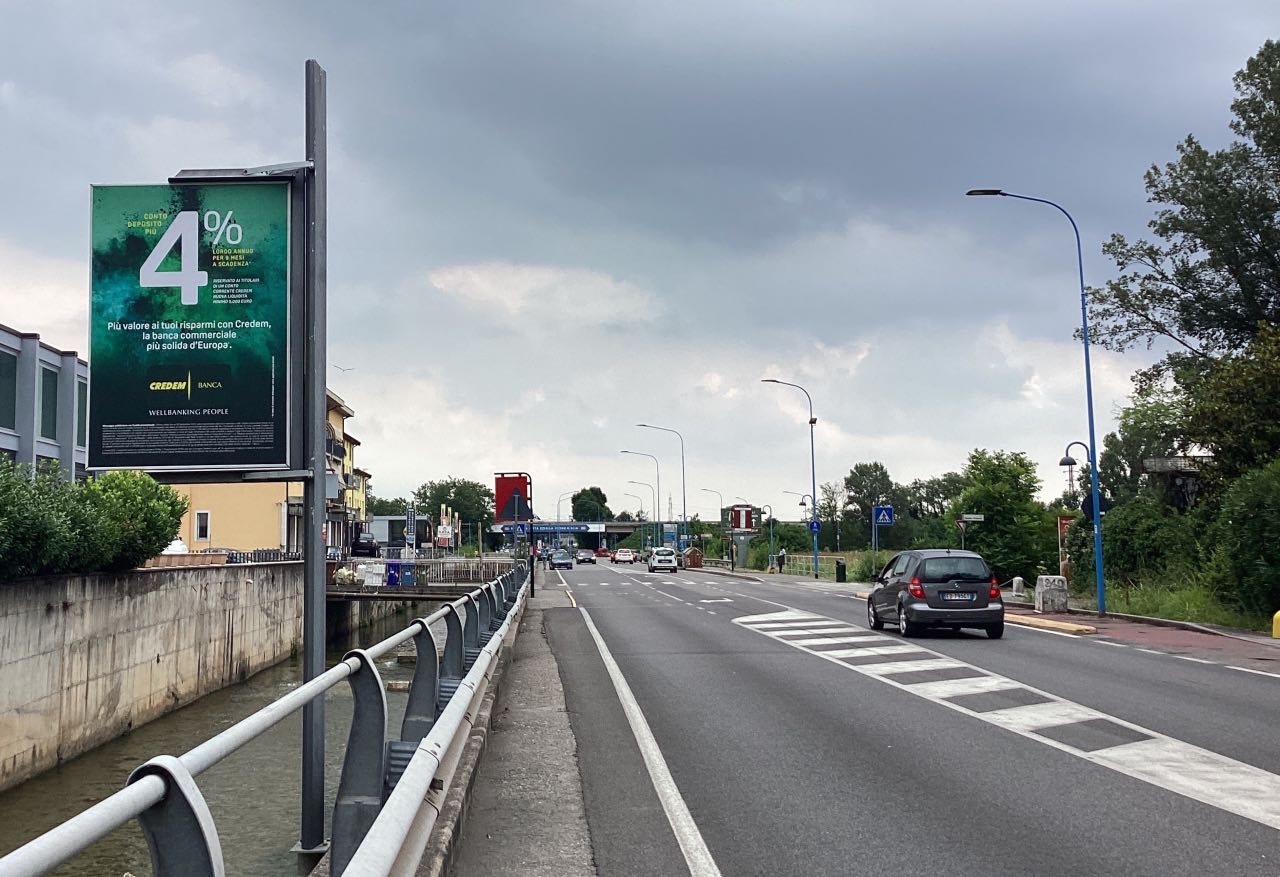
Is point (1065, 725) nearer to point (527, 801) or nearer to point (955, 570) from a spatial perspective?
point (527, 801)

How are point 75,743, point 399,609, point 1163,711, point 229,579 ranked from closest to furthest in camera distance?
point 1163,711 < point 75,743 < point 229,579 < point 399,609

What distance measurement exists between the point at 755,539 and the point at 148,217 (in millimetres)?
107556

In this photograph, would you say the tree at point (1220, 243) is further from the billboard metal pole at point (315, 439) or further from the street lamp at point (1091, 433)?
the billboard metal pole at point (315, 439)

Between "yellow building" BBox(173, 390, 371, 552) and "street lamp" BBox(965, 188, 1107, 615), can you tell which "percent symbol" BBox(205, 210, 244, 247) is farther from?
"yellow building" BBox(173, 390, 371, 552)

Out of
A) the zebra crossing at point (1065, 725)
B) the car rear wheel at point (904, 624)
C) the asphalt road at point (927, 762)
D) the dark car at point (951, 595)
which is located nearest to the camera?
the asphalt road at point (927, 762)

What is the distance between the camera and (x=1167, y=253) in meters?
42.6

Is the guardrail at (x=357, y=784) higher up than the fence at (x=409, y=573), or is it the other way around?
the guardrail at (x=357, y=784)

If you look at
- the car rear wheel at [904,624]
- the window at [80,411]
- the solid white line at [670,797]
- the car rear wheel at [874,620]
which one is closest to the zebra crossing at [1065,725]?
the car rear wheel at [904,624]

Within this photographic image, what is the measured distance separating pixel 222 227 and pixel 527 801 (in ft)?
15.1

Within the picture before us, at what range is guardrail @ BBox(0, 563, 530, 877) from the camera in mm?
2329

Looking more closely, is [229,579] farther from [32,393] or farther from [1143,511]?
[1143,511]

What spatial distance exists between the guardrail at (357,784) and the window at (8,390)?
3003cm

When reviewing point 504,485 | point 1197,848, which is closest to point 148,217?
point 1197,848

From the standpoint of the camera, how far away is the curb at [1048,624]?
72.4 feet
